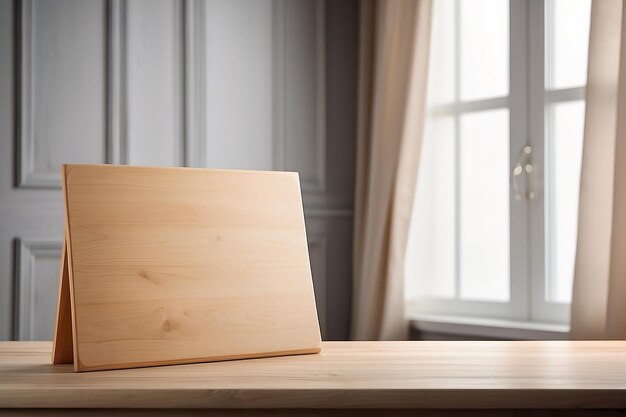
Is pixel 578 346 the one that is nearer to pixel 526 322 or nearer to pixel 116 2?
Answer: pixel 526 322

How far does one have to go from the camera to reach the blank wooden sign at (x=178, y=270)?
1153 millimetres

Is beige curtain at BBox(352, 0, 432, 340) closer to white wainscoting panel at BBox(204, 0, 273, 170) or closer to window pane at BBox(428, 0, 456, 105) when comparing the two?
window pane at BBox(428, 0, 456, 105)

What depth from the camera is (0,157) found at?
2855 mm

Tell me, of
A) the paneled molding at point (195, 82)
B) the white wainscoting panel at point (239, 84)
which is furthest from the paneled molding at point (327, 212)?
the paneled molding at point (195, 82)

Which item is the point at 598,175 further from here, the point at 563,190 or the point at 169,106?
the point at 169,106

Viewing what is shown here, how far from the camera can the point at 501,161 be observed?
3.14 metres

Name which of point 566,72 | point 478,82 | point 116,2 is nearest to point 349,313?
point 478,82

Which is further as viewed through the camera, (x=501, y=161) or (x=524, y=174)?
(x=501, y=161)

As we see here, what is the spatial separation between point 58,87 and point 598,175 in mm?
1861

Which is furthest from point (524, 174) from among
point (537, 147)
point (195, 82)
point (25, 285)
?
point (25, 285)

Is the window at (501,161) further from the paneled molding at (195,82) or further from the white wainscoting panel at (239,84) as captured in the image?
the paneled molding at (195,82)

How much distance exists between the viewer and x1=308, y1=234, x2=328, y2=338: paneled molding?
11.5ft

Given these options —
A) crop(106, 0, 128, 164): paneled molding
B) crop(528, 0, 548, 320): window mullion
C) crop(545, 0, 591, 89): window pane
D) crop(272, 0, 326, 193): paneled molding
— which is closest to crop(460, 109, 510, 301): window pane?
crop(528, 0, 548, 320): window mullion

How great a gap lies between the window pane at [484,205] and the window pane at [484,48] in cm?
10
